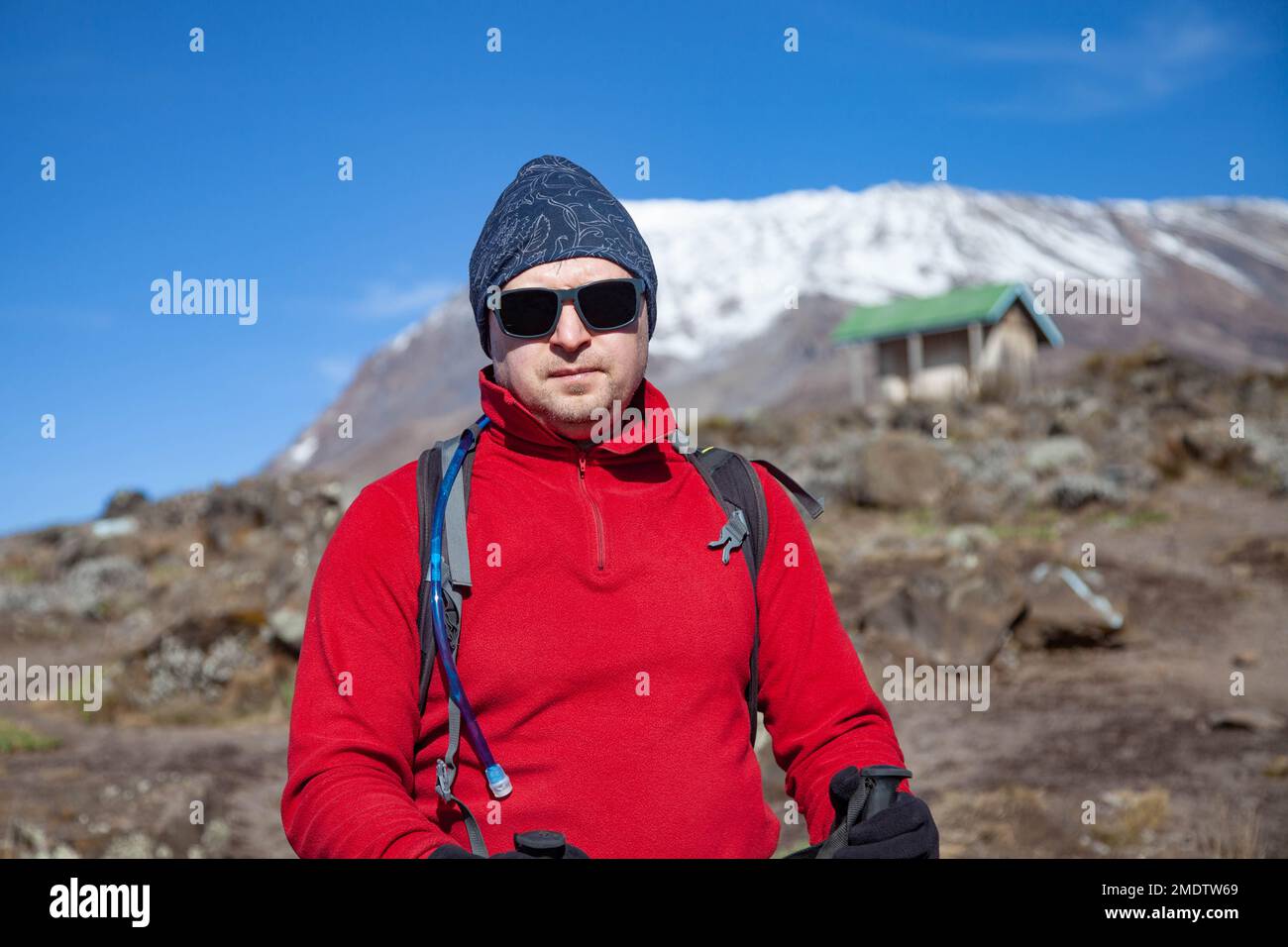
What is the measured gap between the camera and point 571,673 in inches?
69.7

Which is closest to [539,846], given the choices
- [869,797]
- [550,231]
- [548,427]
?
[869,797]

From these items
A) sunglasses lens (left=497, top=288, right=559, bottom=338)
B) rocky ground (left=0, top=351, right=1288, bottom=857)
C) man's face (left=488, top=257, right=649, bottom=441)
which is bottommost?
rocky ground (left=0, top=351, right=1288, bottom=857)

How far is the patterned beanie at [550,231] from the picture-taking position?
199 cm

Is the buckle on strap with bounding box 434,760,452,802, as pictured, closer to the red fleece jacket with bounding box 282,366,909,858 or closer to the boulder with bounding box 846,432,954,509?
the red fleece jacket with bounding box 282,366,909,858

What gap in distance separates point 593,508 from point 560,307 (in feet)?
1.16

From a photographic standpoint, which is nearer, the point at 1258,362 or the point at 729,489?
the point at 729,489

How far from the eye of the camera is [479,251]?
7.00ft

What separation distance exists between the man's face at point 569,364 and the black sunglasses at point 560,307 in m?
0.01

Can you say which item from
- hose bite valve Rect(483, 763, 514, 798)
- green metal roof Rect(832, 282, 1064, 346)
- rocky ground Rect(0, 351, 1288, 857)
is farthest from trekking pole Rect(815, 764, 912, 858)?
green metal roof Rect(832, 282, 1064, 346)

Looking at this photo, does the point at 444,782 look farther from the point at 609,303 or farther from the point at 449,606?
the point at 609,303

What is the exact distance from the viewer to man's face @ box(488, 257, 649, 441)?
1.92m

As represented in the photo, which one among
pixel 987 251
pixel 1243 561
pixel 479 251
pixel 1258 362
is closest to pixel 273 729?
pixel 479 251
